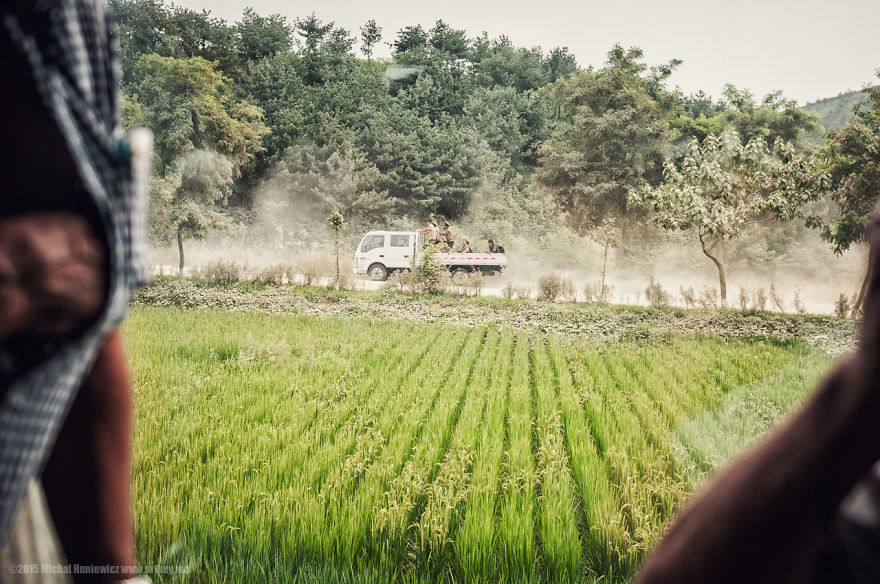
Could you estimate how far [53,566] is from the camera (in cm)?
38

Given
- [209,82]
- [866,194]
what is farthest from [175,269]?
[866,194]

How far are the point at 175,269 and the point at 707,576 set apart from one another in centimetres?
858

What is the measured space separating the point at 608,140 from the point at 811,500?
460 inches

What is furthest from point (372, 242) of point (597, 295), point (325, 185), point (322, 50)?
point (322, 50)

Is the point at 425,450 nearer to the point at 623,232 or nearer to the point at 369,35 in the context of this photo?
the point at 623,232

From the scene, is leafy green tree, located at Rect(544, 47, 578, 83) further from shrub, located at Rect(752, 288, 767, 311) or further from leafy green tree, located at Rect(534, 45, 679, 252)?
shrub, located at Rect(752, 288, 767, 311)

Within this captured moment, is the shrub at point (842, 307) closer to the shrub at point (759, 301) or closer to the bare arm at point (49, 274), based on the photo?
the shrub at point (759, 301)

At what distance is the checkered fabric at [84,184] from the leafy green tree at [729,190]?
6.51 metres

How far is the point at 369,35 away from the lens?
38.3 feet

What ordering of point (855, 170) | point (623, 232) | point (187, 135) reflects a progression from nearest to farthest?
point (855, 170) < point (187, 135) < point (623, 232)

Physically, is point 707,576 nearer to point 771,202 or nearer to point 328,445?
point 328,445

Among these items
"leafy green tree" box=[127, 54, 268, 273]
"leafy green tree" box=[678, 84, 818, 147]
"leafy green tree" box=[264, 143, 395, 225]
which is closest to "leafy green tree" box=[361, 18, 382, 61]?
"leafy green tree" box=[264, 143, 395, 225]

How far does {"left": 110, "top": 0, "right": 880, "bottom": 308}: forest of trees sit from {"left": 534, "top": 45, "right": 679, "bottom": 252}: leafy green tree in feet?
0.12

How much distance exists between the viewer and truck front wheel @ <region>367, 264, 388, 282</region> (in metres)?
8.81
